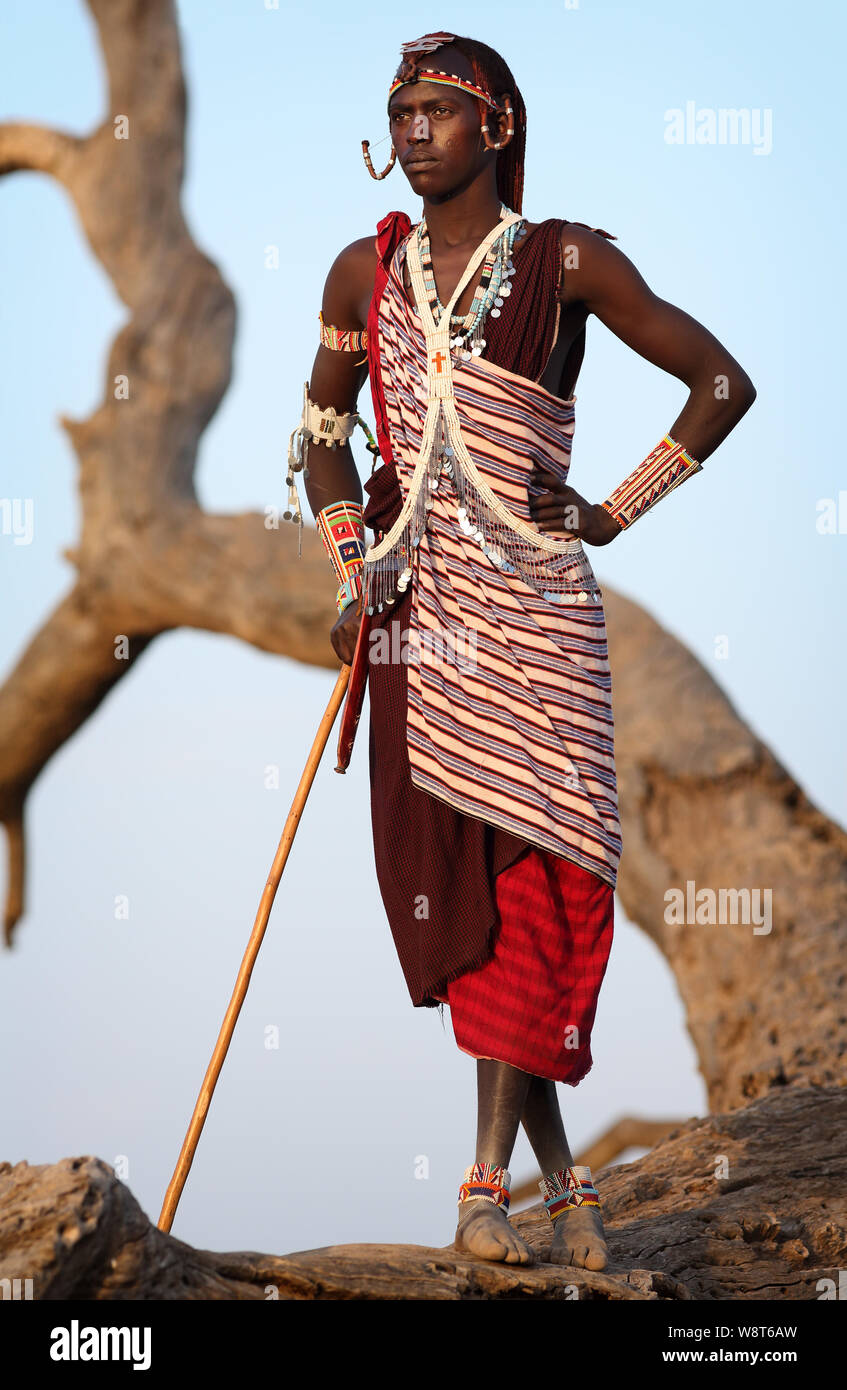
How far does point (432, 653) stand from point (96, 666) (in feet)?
23.0

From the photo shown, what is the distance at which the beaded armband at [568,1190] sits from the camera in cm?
360

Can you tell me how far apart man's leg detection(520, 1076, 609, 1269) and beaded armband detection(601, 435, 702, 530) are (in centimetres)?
124

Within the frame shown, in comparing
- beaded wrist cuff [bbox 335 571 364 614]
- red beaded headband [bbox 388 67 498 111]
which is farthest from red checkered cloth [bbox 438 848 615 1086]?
red beaded headband [bbox 388 67 498 111]

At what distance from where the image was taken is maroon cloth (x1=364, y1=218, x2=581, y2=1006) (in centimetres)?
347

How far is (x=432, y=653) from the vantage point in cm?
357

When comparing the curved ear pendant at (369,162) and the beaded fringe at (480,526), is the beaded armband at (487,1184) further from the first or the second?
the curved ear pendant at (369,162)

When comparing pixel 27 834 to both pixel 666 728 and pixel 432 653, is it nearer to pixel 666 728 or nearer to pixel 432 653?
pixel 666 728

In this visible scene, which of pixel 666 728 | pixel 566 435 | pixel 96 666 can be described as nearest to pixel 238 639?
pixel 96 666

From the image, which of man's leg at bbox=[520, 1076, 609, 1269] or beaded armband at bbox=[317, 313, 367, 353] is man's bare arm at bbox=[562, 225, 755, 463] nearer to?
beaded armband at bbox=[317, 313, 367, 353]

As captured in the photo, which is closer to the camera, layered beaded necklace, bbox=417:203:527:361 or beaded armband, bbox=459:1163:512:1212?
beaded armband, bbox=459:1163:512:1212

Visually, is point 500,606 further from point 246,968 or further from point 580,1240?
point 580,1240

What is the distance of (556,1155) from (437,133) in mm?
2204
